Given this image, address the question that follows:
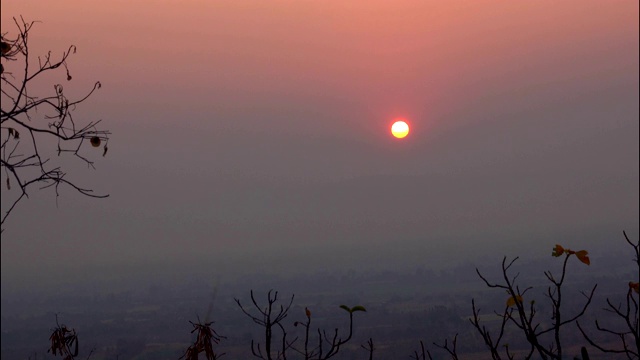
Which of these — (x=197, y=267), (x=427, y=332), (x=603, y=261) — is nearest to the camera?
(x=427, y=332)

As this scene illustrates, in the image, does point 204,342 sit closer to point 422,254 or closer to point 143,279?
point 143,279

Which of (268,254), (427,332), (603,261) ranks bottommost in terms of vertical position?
(427,332)

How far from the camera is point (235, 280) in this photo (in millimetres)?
57875

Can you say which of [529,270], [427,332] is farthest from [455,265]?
[427,332]

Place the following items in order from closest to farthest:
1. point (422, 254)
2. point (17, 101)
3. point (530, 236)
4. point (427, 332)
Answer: point (17, 101)
point (427, 332)
point (530, 236)
point (422, 254)

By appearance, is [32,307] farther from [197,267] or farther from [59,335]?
[59,335]

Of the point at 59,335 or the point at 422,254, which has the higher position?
the point at 422,254

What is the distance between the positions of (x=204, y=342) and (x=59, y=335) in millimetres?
1007

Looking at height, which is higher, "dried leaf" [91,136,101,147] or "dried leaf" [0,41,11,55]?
"dried leaf" [0,41,11,55]

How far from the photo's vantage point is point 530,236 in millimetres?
Result: 76938

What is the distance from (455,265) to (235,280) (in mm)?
23539

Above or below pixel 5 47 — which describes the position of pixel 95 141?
below

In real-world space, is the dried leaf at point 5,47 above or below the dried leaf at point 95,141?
above

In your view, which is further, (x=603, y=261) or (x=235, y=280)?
(x=235, y=280)
